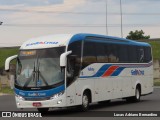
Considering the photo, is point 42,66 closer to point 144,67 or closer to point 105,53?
point 105,53

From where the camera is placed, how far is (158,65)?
6053cm

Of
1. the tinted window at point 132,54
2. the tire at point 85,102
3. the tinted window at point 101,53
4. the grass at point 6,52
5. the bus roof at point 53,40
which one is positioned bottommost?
the grass at point 6,52

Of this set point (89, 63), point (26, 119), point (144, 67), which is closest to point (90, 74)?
point (89, 63)

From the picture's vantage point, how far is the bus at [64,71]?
67.6 ft

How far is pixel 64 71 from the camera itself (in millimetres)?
20672

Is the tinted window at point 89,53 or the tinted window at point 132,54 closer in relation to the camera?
the tinted window at point 89,53

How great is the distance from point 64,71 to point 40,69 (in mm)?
977

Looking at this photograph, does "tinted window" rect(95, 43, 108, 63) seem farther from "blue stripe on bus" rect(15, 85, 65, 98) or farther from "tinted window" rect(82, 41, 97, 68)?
"blue stripe on bus" rect(15, 85, 65, 98)

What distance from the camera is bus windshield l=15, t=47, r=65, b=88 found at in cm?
2066

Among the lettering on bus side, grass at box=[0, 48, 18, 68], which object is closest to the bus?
the lettering on bus side

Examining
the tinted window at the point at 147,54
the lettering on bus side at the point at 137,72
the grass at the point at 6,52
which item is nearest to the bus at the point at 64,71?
the lettering on bus side at the point at 137,72

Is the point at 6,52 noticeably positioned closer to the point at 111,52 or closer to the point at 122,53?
the point at 122,53

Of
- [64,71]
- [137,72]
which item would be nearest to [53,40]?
[64,71]

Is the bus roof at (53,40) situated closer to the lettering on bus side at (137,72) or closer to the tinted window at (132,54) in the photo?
the tinted window at (132,54)
